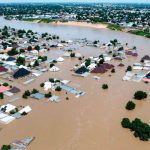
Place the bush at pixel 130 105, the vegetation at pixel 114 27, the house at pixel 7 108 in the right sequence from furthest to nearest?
1. the vegetation at pixel 114 27
2. the bush at pixel 130 105
3. the house at pixel 7 108

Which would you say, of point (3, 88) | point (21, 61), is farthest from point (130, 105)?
point (21, 61)

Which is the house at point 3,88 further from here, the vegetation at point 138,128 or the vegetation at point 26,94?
the vegetation at point 138,128

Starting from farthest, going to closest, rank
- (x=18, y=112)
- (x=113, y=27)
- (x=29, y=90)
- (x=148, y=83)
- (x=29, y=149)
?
(x=113, y=27) < (x=148, y=83) < (x=29, y=90) < (x=18, y=112) < (x=29, y=149)

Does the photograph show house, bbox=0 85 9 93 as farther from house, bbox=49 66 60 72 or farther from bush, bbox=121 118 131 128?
bush, bbox=121 118 131 128

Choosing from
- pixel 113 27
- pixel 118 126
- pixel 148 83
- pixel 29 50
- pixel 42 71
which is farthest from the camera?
pixel 113 27

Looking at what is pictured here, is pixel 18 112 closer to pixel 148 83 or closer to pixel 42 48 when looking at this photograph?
pixel 148 83

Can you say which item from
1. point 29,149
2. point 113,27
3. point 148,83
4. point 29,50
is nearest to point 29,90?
point 29,149

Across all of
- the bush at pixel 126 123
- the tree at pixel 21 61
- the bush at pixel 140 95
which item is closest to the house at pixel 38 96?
the bush at pixel 126 123

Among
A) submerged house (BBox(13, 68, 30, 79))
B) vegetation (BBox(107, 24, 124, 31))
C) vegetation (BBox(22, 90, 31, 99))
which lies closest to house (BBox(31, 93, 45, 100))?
vegetation (BBox(22, 90, 31, 99))
